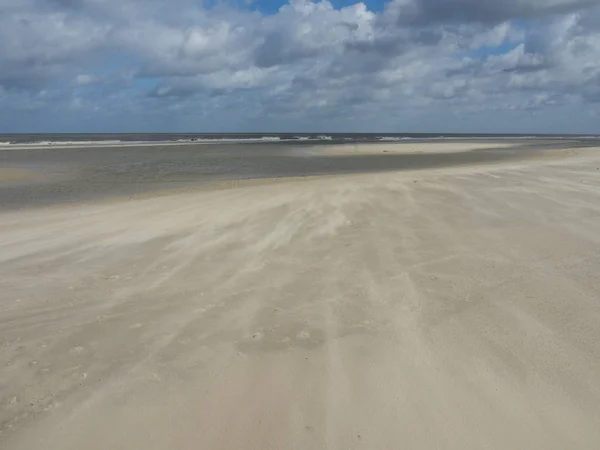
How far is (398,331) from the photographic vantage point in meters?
4.48

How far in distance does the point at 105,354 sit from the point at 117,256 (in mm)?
3412

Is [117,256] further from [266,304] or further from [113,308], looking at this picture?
[266,304]

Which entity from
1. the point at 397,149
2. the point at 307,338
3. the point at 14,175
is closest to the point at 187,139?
the point at 397,149

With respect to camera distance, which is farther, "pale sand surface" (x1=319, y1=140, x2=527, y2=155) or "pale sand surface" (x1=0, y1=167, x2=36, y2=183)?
"pale sand surface" (x1=319, y1=140, x2=527, y2=155)

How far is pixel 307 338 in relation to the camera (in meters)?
4.39

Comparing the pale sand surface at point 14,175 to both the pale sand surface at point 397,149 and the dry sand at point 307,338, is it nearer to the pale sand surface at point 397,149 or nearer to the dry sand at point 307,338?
the dry sand at point 307,338

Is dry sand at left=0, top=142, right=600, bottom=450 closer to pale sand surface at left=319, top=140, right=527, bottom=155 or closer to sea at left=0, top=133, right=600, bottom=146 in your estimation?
pale sand surface at left=319, top=140, right=527, bottom=155

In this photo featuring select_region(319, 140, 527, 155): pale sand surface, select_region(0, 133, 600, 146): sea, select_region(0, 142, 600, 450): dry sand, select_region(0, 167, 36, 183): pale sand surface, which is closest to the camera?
select_region(0, 142, 600, 450): dry sand

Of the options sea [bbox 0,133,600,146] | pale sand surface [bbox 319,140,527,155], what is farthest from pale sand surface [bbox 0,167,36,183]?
sea [bbox 0,133,600,146]

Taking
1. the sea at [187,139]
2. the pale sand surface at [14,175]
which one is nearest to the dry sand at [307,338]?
the pale sand surface at [14,175]

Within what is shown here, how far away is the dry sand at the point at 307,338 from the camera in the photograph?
10.5 ft

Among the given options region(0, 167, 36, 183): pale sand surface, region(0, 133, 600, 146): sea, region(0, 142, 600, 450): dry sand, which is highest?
region(0, 142, 600, 450): dry sand

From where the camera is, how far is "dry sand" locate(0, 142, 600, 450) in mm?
3211

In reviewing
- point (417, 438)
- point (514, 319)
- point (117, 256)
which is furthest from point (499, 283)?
point (117, 256)
